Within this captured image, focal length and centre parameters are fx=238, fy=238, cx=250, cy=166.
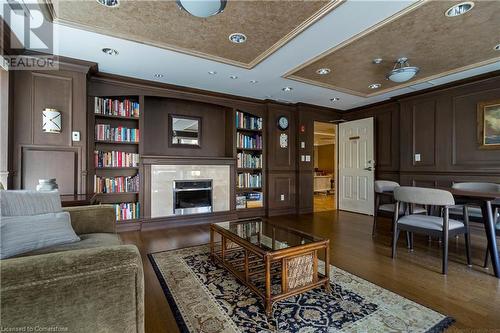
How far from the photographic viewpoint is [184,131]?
455cm

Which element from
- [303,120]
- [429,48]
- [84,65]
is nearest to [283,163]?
[303,120]

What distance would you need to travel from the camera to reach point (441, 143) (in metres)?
4.14

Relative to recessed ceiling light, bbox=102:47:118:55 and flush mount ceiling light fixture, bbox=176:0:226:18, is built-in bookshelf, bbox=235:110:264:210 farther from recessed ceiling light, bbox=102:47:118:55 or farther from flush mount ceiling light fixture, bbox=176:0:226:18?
flush mount ceiling light fixture, bbox=176:0:226:18

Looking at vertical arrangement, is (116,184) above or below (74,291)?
above

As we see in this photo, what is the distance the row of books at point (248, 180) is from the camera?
16.0 ft

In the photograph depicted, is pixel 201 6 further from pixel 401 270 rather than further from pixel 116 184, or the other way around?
pixel 116 184

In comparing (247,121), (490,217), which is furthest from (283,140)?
(490,217)

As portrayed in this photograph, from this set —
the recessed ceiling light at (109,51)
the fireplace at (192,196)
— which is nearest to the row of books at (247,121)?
the fireplace at (192,196)

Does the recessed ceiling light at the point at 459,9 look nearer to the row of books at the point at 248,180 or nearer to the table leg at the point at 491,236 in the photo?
the table leg at the point at 491,236

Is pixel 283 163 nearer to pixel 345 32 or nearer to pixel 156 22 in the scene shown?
pixel 345 32

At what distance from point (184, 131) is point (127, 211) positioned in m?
1.73

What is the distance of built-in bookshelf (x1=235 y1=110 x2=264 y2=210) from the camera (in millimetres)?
4867

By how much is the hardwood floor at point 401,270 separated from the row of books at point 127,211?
0.28 metres

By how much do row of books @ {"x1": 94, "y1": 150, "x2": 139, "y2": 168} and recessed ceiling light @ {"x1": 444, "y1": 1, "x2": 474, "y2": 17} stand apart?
13.9ft
